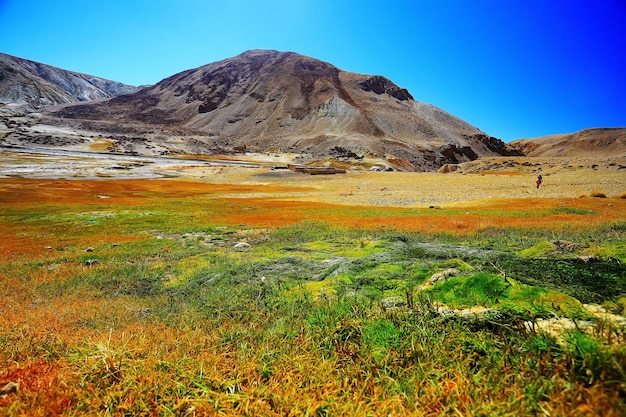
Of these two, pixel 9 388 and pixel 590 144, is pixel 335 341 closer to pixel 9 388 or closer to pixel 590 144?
pixel 9 388

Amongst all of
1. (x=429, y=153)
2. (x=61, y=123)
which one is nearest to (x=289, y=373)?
(x=429, y=153)

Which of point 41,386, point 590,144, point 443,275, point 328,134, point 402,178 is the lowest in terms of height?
point 41,386

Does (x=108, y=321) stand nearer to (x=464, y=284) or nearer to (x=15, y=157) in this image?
(x=464, y=284)

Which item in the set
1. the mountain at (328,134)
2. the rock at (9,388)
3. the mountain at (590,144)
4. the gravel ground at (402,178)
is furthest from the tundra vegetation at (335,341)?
the mountain at (590,144)

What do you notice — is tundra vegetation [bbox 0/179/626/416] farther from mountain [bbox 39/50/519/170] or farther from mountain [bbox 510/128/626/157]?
mountain [bbox 510/128/626/157]

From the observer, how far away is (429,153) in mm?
148250

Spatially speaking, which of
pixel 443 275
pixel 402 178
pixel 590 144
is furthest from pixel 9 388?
pixel 590 144

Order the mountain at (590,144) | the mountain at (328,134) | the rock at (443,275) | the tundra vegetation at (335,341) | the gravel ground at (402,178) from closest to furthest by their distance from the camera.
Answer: the tundra vegetation at (335,341) → the rock at (443,275) → the gravel ground at (402,178) → the mountain at (328,134) → the mountain at (590,144)

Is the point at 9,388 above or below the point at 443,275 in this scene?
below

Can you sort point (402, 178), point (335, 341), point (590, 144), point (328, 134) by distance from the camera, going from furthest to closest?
point (590, 144), point (328, 134), point (402, 178), point (335, 341)

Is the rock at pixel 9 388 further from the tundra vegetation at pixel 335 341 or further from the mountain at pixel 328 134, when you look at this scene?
the mountain at pixel 328 134

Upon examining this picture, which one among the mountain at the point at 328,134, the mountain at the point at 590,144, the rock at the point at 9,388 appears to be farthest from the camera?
the mountain at the point at 590,144

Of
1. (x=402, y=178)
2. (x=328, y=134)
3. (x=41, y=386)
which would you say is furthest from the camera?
(x=328, y=134)

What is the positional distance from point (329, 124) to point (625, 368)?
17719cm
